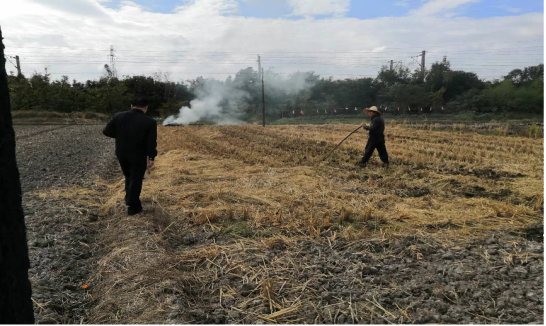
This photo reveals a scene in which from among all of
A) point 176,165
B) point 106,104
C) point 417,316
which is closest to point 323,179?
point 176,165

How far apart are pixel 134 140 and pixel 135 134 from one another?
8 cm

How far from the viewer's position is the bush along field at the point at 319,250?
288cm

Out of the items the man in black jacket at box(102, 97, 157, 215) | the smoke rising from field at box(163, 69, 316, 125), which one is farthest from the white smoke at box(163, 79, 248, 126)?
the man in black jacket at box(102, 97, 157, 215)

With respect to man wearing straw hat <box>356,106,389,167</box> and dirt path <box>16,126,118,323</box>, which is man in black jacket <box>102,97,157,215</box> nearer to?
dirt path <box>16,126,118,323</box>

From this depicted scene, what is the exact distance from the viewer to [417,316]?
2768 millimetres

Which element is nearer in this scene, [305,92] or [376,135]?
[376,135]

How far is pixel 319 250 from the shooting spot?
154 inches

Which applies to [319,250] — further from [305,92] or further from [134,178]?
A: [305,92]

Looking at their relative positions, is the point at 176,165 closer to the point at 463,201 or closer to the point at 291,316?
the point at 463,201

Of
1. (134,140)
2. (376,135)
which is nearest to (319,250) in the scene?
(134,140)

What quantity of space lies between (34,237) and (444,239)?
15.1 feet

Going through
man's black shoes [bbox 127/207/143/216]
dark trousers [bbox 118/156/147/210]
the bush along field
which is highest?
dark trousers [bbox 118/156/147/210]

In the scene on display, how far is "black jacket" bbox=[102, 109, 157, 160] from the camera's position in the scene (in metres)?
4.89

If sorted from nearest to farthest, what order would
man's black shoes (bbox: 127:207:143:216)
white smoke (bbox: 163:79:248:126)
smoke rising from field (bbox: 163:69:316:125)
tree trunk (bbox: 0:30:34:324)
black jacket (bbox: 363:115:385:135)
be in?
tree trunk (bbox: 0:30:34:324)
man's black shoes (bbox: 127:207:143:216)
black jacket (bbox: 363:115:385:135)
white smoke (bbox: 163:79:248:126)
smoke rising from field (bbox: 163:69:316:125)
